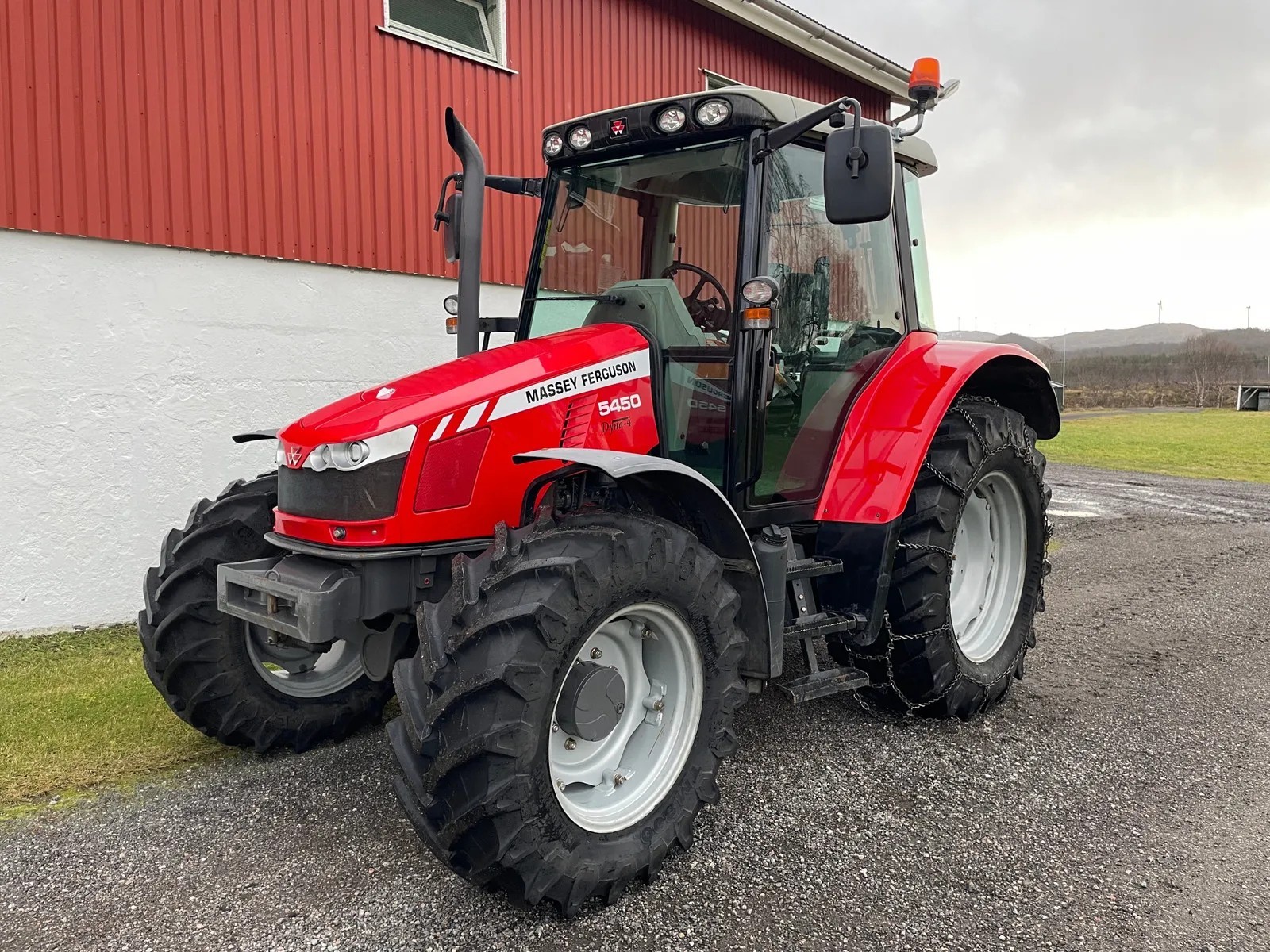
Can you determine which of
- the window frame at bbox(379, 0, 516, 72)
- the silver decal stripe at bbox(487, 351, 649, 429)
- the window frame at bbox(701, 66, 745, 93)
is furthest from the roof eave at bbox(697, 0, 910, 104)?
the silver decal stripe at bbox(487, 351, 649, 429)

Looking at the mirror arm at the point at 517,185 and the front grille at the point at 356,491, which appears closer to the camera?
the front grille at the point at 356,491

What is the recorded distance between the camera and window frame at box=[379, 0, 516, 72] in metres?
6.42

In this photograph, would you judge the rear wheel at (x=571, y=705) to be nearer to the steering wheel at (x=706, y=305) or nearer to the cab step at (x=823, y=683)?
the cab step at (x=823, y=683)

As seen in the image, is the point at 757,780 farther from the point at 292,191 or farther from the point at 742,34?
the point at 742,34

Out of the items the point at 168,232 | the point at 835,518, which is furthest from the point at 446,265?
the point at 835,518

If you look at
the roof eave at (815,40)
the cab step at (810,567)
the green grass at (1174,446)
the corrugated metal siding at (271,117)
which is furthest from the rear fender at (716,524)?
the green grass at (1174,446)

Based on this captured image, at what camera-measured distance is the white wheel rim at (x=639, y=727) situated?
257 cm

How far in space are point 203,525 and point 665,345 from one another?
1.82 m

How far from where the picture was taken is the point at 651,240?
11.3ft

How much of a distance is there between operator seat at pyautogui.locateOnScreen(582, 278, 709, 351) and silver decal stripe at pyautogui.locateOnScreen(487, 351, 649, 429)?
0.48ft

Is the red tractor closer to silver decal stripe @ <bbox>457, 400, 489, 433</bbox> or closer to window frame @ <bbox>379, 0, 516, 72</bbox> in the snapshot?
silver decal stripe @ <bbox>457, 400, 489, 433</bbox>

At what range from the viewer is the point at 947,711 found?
3.68 m

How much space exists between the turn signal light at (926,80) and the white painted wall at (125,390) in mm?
4171

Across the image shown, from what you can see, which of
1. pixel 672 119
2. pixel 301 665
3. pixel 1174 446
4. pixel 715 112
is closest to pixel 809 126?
pixel 715 112
